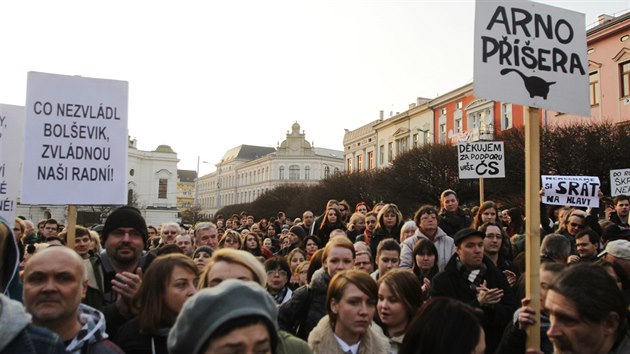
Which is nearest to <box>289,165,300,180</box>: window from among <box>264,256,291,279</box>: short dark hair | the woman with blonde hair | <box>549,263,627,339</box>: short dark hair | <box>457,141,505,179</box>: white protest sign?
<box>457,141,505,179</box>: white protest sign

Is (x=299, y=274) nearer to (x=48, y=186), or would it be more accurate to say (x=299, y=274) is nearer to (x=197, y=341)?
(x=48, y=186)

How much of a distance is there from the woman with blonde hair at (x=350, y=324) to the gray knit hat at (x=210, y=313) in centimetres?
149

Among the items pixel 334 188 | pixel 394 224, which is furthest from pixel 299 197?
pixel 394 224

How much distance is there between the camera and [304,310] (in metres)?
4.26

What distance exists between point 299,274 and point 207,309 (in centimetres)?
441

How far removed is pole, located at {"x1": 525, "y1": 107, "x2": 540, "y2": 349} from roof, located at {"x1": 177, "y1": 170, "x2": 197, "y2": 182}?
147292 mm

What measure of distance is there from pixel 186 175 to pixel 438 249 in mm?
147421

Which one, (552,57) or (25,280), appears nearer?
(25,280)

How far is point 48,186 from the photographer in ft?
14.3

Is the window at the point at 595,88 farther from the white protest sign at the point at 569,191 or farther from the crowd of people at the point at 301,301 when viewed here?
the crowd of people at the point at 301,301

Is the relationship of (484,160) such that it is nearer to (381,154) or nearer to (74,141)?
(74,141)

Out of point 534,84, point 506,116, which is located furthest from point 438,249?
point 506,116

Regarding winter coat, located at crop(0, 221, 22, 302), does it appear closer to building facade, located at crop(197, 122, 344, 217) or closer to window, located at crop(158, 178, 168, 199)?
building facade, located at crop(197, 122, 344, 217)

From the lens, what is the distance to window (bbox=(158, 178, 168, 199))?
95.6 meters
